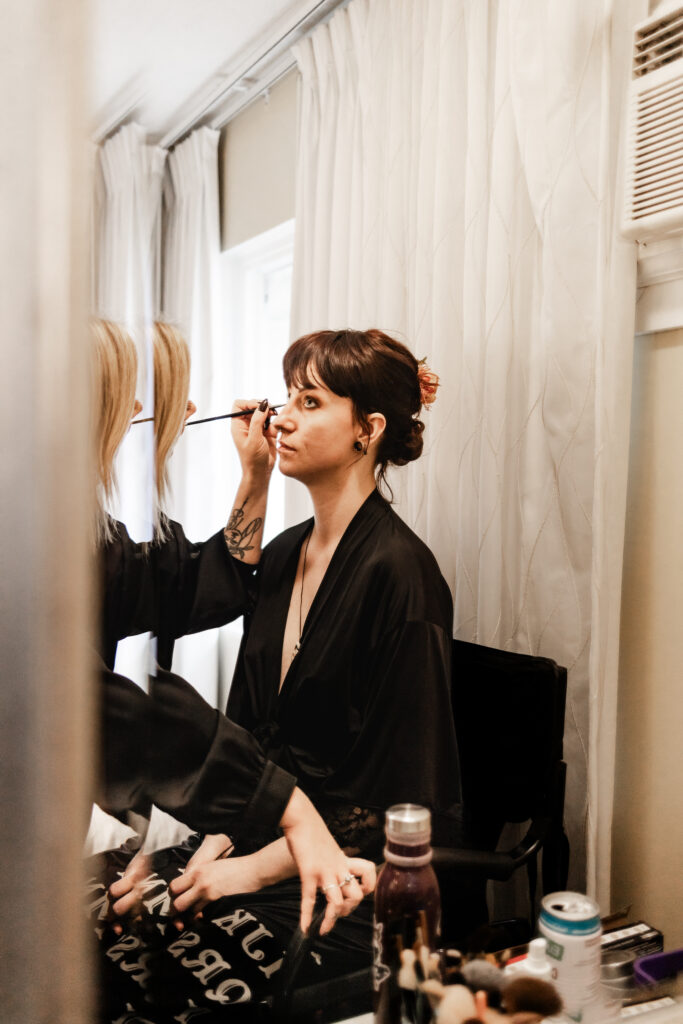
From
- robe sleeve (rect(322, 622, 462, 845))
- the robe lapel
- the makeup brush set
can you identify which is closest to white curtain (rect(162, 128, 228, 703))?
the robe lapel

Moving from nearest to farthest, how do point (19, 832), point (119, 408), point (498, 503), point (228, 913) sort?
1. point (19, 832)
2. point (119, 408)
3. point (228, 913)
4. point (498, 503)

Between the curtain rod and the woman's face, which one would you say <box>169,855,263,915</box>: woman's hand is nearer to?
the woman's face

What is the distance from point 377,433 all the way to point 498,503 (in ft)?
1.10

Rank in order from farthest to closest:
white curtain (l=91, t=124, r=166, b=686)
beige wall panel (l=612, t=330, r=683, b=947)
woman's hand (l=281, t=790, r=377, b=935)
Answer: beige wall panel (l=612, t=330, r=683, b=947)
woman's hand (l=281, t=790, r=377, b=935)
white curtain (l=91, t=124, r=166, b=686)

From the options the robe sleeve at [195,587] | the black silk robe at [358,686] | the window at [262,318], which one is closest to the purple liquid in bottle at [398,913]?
the black silk robe at [358,686]

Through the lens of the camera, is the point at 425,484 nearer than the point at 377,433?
No

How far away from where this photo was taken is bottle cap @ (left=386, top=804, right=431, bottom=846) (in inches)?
34.4

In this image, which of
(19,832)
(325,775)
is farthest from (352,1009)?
(19,832)

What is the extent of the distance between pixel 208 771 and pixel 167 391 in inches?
18.0

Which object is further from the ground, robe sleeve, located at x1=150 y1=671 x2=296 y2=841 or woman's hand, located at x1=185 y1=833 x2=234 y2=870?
robe sleeve, located at x1=150 y1=671 x2=296 y2=841

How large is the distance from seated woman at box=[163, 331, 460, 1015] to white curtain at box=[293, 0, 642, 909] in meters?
0.14

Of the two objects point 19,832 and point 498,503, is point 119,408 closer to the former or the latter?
point 19,832

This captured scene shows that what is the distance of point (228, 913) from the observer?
959mm

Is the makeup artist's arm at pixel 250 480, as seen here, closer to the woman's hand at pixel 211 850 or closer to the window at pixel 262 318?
the window at pixel 262 318
